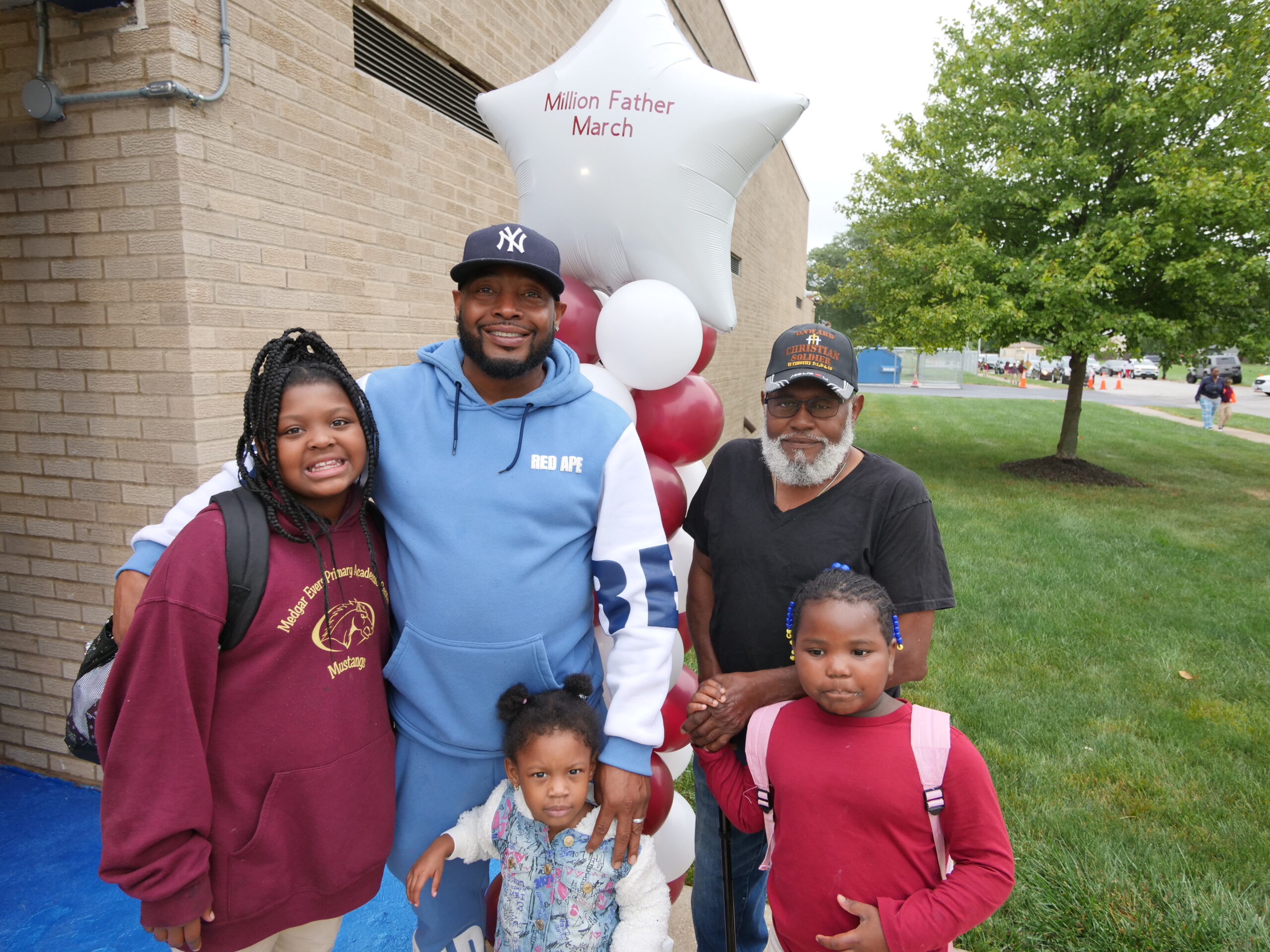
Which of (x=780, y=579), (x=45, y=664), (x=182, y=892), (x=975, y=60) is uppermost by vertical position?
(x=975, y=60)

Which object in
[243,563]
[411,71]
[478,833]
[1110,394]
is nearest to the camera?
[243,563]

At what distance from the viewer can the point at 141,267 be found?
2.90 m

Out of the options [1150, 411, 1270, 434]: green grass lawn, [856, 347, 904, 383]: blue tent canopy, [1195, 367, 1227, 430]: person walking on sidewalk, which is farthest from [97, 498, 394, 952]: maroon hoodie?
[856, 347, 904, 383]: blue tent canopy

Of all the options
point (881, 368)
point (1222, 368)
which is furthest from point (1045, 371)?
point (1222, 368)

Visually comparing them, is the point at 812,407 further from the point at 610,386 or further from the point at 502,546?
the point at 502,546

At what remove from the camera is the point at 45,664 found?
3363 millimetres

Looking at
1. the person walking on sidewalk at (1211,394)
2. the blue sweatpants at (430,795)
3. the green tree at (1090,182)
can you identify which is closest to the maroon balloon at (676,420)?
the blue sweatpants at (430,795)

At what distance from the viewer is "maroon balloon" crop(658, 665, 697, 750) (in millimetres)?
2568

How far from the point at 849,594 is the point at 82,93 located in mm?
3339

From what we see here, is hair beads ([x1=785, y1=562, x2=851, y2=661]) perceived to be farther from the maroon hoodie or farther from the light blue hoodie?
the maroon hoodie

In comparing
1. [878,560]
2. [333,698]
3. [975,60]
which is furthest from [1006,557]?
[975,60]

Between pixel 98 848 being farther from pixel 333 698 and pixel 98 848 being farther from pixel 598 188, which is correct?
pixel 598 188

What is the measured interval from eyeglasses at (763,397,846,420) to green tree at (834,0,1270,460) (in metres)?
9.45

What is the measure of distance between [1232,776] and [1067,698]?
2.88 feet
